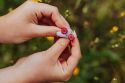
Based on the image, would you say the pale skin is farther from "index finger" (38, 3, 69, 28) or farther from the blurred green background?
the blurred green background

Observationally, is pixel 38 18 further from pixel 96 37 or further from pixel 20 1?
pixel 96 37

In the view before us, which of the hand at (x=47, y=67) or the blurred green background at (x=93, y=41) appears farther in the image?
the blurred green background at (x=93, y=41)

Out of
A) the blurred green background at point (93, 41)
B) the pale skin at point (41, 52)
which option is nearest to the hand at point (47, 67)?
the pale skin at point (41, 52)

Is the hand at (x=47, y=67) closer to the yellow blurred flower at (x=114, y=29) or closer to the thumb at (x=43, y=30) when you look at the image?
the thumb at (x=43, y=30)

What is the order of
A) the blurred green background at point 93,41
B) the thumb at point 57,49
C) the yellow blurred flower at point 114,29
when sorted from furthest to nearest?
the yellow blurred flower at point 114,29, the blurred green background at point 93,41, the thumb at point 57,49

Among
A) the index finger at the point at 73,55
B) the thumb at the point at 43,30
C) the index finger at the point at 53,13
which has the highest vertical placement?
the index finger at the point at 53,13

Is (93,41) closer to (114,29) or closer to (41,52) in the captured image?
(114,29)

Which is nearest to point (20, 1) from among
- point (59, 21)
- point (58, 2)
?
point (58, 2)
